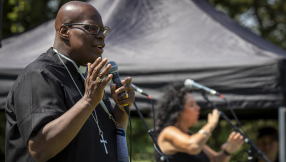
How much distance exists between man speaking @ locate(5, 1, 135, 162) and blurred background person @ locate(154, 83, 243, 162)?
5.40 feet

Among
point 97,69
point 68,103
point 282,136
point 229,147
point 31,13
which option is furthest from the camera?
point 31,13

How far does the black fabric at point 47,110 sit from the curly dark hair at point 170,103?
198cm

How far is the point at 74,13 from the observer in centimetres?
176

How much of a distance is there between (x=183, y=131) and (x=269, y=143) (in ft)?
10.1

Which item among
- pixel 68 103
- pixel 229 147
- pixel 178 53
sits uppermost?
pixel 68 103

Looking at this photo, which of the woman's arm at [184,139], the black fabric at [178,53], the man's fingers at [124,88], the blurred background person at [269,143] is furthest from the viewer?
the blurred background person at [269,143]

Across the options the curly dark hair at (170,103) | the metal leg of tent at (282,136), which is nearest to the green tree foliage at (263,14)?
the metal leg of tent at (282,136)

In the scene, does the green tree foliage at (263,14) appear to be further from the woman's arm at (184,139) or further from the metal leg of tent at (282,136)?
the woman's arm at (184,139)

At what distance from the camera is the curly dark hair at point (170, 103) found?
3.72 meters

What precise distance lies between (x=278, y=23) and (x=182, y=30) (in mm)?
7241

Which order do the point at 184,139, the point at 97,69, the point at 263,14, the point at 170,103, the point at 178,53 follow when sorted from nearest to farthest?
the point at 97,69, the point at 184,139, the point at 170,103, the point at 178,53, the point at 263,14

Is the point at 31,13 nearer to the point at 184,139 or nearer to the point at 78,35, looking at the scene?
the point at 184,139

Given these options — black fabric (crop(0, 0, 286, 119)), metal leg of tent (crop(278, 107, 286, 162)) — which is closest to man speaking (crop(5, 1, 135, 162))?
black fabric (crop(0, 0, 286, 119))

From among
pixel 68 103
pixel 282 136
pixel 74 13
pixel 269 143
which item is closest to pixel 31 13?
pixel 269 143
